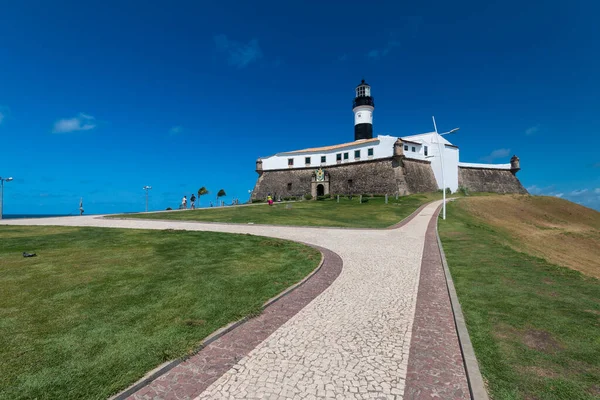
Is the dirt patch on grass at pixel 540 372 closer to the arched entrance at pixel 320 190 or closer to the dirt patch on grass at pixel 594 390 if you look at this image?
the dirt patch on grass at pixel 594 390

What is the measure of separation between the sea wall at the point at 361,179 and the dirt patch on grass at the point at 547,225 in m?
11.2

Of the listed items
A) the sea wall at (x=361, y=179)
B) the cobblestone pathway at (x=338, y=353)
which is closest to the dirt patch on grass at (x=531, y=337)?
the cobblestone pathway at (x=338, y=353)

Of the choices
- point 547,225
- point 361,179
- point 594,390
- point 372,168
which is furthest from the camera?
point 361,179

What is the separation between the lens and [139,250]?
1139cm

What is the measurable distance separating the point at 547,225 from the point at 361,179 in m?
25.7

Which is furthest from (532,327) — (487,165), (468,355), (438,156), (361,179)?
(487,165)

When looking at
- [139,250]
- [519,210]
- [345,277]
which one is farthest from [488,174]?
Answer: [139,250]

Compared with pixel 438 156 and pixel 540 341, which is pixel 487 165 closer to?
pixel 438 156

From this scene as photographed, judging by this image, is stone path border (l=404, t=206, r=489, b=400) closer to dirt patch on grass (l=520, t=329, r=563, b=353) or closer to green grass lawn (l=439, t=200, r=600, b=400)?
green grass lawn (l=439, t=200, r=600, b=400)

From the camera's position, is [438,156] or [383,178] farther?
[438,156]

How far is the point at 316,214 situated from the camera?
97.2ft

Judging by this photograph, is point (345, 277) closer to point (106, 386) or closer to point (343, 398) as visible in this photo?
point (343, 398)

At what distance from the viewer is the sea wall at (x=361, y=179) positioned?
149ft

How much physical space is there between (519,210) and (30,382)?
45.4m
